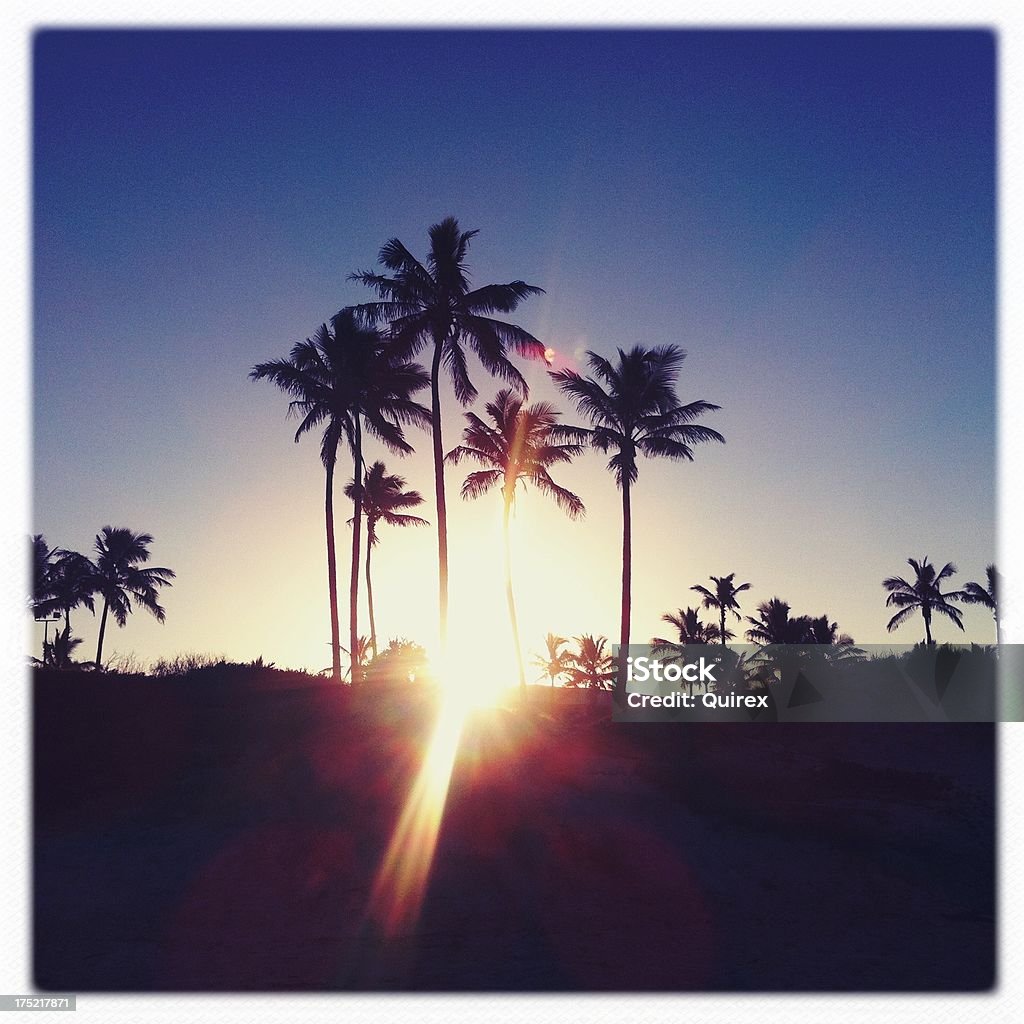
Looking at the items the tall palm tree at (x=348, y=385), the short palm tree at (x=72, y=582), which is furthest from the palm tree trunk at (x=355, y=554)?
the short palm tree at (x=72, y=582)

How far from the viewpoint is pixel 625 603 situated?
29.4 metres

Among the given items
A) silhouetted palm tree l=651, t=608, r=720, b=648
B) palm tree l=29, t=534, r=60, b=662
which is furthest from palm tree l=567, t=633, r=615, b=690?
palm tree l=29, t=534, r=60, b=662

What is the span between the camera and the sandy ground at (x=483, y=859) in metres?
10.5

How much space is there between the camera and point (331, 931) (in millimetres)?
11461

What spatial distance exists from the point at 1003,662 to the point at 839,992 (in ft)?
94.0

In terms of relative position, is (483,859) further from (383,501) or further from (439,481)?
(383,501)

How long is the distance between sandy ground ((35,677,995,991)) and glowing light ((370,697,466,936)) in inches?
7.3

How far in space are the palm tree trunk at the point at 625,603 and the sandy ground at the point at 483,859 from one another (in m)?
4.20

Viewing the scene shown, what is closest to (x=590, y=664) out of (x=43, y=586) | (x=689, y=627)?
(x=689, y=627)

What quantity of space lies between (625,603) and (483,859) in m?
16.2

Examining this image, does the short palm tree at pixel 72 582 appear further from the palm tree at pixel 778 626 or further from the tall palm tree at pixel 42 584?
the palm tree at pixel 778 626

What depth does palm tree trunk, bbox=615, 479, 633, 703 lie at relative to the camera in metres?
27.4
